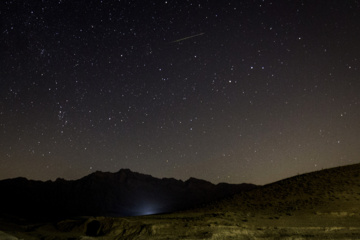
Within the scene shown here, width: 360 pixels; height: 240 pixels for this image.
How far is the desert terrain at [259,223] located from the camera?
1120cm

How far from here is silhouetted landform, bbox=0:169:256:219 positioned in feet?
298

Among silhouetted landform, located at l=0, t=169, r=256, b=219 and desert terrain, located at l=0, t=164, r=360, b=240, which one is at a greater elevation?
silhouetted landform, located at l=0, t=169, r=256, b=219

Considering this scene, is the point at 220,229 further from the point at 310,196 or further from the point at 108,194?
the point at 108,194

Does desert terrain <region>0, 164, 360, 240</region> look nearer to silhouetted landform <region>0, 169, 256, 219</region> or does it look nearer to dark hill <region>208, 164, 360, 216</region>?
dark hill <region>208, 164, 360, 216</region>

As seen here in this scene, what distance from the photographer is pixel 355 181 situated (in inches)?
850

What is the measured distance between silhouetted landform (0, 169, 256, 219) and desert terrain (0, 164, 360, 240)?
219 feet

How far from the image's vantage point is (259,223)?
13.4 meters

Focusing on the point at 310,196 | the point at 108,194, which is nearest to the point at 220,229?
the point at 310,196

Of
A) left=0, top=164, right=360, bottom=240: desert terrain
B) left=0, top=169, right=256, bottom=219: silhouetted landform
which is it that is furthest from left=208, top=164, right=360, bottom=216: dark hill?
left=0, top=169, right=256, bottom=219: silhouetted landform

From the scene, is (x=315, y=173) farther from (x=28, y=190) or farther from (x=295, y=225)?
(x=28, y=190)

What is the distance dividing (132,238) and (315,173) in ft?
72.6

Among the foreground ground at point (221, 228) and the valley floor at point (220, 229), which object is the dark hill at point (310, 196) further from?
the valley floor at point (220, 229)

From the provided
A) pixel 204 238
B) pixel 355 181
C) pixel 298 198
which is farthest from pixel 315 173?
pixel 204 238

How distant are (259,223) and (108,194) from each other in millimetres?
101562
